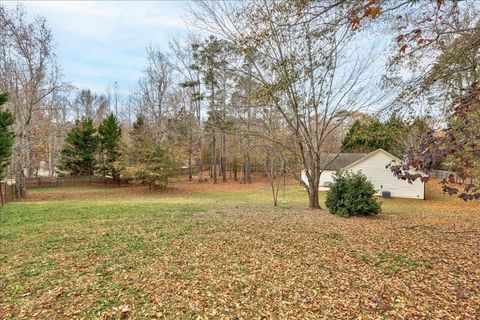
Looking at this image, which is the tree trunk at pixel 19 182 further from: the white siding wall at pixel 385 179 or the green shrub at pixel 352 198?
the white siding wall at pixel 385 179

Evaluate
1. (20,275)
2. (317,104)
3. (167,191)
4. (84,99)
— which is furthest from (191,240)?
(84,99)

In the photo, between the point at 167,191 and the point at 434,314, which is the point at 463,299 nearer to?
the point at 434,314

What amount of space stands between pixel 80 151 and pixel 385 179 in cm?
2632

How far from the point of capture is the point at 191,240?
535 cm

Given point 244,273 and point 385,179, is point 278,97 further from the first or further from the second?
point 385,179

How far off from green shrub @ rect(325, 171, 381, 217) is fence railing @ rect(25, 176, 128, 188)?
2225 centimetres

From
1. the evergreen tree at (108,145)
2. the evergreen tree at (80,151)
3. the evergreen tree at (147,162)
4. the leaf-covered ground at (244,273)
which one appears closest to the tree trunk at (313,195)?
the leaf-covered ground at (244,273)

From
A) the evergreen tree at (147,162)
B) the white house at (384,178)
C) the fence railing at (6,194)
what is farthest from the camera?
the evergreen tree at (147,162)

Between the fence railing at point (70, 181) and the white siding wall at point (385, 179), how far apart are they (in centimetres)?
2145

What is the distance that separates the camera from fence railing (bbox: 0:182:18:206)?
1339 centimetres

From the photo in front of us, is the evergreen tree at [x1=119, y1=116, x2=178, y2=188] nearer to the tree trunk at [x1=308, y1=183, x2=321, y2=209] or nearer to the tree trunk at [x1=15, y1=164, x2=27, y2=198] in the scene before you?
the tree trunk at [x1=15, y1=164, x2=27, y2=198]

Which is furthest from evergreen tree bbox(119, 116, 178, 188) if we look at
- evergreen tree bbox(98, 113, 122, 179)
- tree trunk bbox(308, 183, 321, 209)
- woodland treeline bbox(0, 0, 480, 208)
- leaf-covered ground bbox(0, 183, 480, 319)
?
leaf-covered ground bbox(0, 183, 480, 319)

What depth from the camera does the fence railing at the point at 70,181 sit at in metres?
23.4

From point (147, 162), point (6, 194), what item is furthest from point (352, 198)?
point (6, 194)
